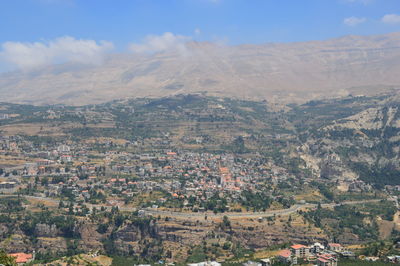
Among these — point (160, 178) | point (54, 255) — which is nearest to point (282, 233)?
point (54, 255)

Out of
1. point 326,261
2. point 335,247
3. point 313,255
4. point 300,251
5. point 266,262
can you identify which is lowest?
point 335,247

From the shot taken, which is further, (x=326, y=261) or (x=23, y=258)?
(x=23, y=258)

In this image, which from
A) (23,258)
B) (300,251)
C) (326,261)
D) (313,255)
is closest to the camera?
(326,261)

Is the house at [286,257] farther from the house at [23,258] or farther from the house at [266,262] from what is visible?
the house at [23,258]

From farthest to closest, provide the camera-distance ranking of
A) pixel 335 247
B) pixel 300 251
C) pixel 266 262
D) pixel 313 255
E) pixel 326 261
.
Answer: pixel 335 247 → pixel 300 251 → pixel 313 255 → pixel 266 262 → pixel 326 261

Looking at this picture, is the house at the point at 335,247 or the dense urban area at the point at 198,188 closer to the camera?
the house at the point at 335,247

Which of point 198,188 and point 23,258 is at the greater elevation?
point 198,188

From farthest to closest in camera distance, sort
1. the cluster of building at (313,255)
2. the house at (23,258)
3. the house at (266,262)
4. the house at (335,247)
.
Answer: the house at (335,247) → the house at (23,258) → the house at (266,262) → the cluster of building at (313,255)

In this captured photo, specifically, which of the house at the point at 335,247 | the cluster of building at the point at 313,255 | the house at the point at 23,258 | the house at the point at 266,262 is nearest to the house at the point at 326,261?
the cluster of building at the point at 313,255

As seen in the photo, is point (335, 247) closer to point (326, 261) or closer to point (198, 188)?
point (326, 261)

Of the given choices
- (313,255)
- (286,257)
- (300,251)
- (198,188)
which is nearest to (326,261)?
(286,257)

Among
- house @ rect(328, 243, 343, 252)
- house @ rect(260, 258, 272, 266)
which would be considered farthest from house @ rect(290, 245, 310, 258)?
house @ rect(328, 243, 343, 252)

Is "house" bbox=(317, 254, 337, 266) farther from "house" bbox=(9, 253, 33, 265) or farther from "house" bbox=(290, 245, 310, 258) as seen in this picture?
"house" bbox=(9, 253, 33, 265)
